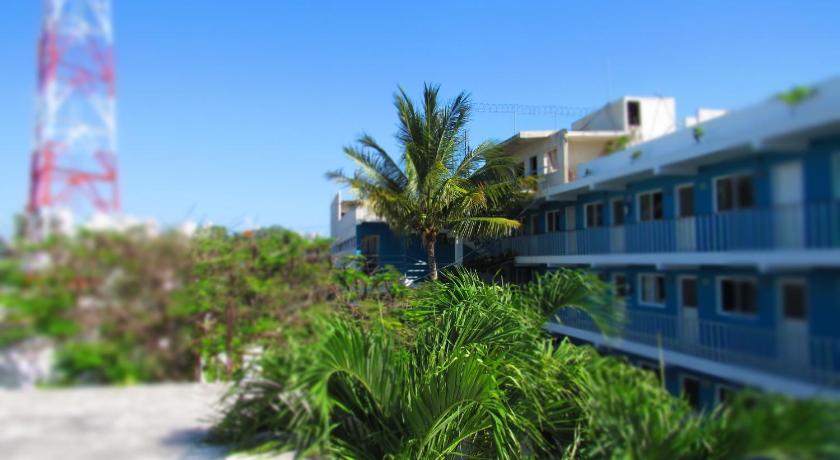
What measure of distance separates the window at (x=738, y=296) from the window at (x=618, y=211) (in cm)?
123

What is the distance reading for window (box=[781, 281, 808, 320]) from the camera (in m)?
2.95

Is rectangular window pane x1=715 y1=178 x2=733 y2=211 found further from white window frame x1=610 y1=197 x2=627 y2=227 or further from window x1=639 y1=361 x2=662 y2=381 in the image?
window x1=639 y1=361 x2=662 y2=381

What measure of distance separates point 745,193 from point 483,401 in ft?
12.2

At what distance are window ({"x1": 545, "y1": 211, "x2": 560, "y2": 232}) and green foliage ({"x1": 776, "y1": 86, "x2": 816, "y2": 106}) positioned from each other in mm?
4988

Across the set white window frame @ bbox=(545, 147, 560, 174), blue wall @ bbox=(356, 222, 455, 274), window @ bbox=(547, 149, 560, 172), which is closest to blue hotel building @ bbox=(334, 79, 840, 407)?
white window frame @ bbox=(545, 147, 560, 174)

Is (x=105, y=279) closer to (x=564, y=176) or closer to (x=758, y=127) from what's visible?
(x=758, y=127)

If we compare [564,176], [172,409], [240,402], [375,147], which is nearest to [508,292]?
[564,176]

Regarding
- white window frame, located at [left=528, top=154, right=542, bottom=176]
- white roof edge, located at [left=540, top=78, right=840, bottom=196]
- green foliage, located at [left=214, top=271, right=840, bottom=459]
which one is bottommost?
green foliage, located at [left=214, top=271, right=840, bottom=459]

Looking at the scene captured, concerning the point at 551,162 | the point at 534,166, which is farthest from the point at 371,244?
the point at 551,162

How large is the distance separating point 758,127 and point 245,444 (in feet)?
13.3

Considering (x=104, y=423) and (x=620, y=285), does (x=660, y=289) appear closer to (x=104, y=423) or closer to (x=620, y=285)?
(x=620, y=285)

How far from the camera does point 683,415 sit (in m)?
4.02

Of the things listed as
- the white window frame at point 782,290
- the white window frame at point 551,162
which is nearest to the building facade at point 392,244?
the white window frame at point 551,162

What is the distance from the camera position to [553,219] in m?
8.49
